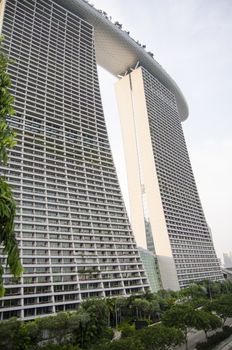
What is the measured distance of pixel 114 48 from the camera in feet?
493

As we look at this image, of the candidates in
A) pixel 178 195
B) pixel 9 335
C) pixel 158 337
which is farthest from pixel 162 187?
pixel 9 335

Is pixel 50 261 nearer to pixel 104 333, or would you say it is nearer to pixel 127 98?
pixel 104 333

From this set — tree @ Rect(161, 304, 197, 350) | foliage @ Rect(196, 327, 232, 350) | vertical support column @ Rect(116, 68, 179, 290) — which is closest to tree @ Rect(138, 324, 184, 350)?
tree @ Rect(161, 304, 197, 350)

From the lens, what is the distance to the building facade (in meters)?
123

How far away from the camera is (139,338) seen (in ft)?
121

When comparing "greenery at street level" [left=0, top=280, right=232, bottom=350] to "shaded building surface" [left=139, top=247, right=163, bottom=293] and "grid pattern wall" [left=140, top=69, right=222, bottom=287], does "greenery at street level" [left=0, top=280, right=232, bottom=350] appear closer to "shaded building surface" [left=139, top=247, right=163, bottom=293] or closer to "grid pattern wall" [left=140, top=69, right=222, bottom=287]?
"shaded building surface" [left=139, top=247, right=163, bottom=293]

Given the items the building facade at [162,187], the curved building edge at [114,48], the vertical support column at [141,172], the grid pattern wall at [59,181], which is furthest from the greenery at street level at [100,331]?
the curved building edge at [114,48]

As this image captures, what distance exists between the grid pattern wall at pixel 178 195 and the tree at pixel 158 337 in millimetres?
79455

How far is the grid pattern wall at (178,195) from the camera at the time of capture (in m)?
125

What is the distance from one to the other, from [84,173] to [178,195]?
2580 inches

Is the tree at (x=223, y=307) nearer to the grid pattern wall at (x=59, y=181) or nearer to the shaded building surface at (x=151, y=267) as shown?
the grid pattern wall at (x=59, y=181)

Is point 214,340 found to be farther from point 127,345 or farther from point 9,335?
point 9,335

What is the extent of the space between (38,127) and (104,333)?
63730mm

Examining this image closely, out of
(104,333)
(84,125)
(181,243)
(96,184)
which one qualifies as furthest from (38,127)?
(181,243)
